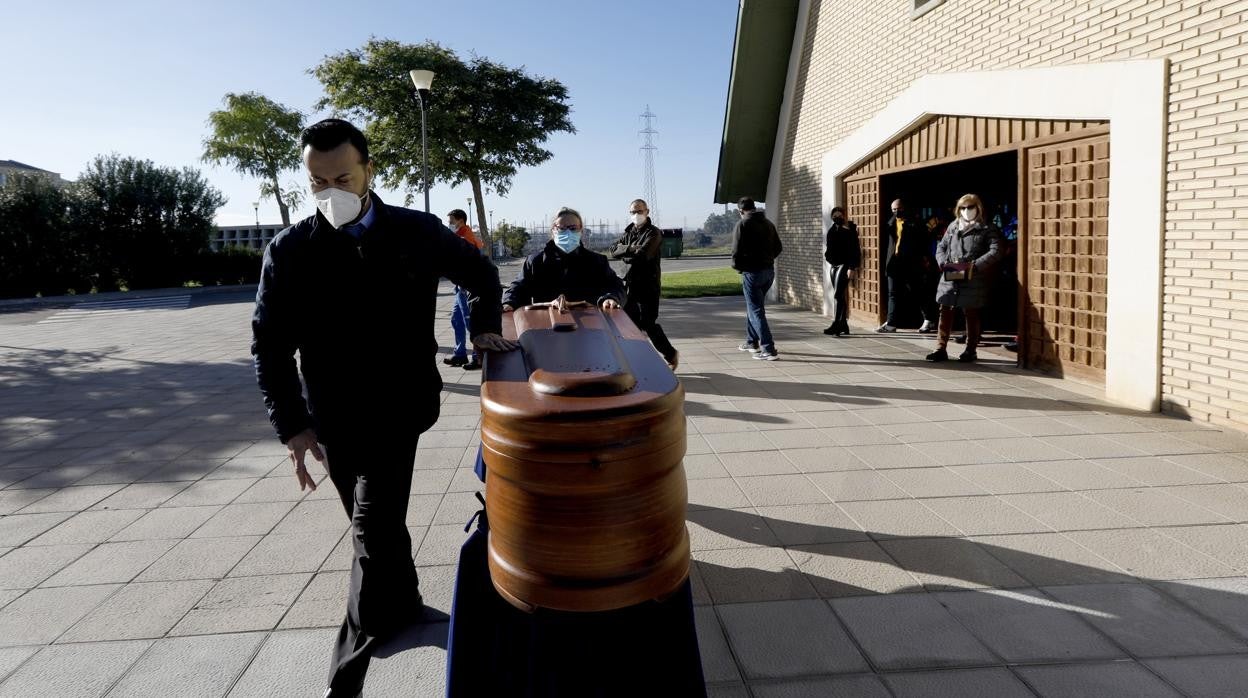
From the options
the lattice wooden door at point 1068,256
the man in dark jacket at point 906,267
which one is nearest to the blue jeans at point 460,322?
the man in dark jacket at point 906,267

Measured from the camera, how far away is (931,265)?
11680 millimetres

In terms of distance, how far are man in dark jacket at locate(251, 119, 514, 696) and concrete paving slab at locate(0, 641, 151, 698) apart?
88 cm

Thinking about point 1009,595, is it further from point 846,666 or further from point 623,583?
point 623,583

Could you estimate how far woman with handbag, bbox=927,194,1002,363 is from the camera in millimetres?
8211

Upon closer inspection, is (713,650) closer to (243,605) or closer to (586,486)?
(586,486)

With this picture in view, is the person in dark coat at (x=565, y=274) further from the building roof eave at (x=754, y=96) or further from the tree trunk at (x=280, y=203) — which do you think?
the tree trunk at (x=280, y=203)

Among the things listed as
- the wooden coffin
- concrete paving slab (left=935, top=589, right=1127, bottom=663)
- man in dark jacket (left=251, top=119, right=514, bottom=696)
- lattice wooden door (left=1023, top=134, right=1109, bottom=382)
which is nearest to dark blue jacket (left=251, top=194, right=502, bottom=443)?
man in dark jacket (left=251, top=119, right=514, bottom=696)

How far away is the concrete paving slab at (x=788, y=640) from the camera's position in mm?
2699

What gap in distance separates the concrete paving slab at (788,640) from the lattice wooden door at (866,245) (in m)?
9.27

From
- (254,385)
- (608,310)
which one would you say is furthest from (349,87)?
(608,310)

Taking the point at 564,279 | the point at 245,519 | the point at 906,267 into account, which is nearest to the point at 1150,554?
the point at 564,279

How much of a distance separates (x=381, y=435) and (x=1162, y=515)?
3790 mm

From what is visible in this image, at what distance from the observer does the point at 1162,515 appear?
13.0 feet

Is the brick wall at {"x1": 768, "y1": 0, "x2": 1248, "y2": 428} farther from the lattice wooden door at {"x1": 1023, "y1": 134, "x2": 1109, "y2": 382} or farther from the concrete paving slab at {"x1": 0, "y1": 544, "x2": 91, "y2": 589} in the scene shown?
the concrete paving slab at {"x1": 0, "y1": 544, "x2": 91, "y2": 589}
